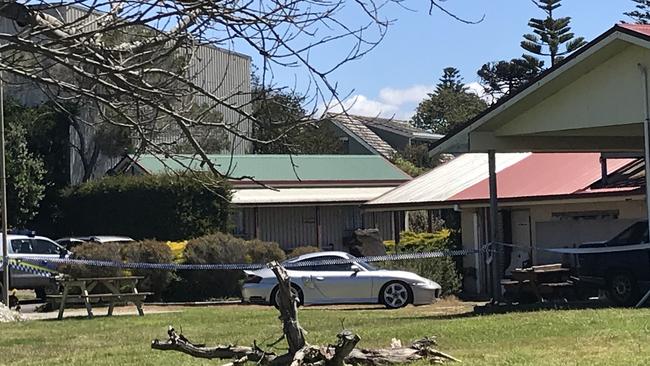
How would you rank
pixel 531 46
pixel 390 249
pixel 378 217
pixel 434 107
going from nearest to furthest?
pixel 390 249 < pixel 378 217 < pixel 531 46 < pixel 434 107

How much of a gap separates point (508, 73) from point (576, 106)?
51.6 meters

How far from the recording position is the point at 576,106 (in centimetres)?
1981

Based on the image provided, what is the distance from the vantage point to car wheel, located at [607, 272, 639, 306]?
788 inches

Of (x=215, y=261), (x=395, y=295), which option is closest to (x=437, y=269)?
(x=395, y=295)

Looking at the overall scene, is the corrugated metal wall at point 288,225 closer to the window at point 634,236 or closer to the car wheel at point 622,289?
the window at point 634,236

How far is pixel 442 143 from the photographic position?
71.1 ft

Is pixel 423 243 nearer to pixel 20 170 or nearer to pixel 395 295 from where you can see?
pixel 395 295

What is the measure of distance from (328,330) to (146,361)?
413 cm

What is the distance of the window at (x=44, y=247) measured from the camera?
101 feet

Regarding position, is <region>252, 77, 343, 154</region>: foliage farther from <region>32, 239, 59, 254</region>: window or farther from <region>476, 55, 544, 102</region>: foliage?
<region>476, 55, 544, 102</region>: foliage

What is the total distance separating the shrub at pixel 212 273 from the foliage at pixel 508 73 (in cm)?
3625

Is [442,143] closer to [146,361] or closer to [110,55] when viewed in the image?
[146,361]

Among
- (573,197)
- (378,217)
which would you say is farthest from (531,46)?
(573,197)

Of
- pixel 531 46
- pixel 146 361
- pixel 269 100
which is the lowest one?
pixel 146 361
